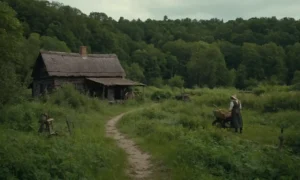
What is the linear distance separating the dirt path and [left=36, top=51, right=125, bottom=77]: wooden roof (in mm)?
19158

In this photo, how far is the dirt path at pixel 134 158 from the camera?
9.67 meters

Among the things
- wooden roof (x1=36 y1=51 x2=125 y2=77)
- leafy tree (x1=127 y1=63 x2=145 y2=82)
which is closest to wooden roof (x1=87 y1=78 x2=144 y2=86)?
wooden roof (x1=36 y1=51 x2=125 y2=77)

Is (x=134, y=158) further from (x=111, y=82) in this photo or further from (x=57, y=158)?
(x=111, y=82)

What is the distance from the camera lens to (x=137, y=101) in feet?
106

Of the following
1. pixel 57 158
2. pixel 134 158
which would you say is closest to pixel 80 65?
pixel 134 158

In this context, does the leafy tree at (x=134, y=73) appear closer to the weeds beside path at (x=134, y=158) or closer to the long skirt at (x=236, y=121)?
the weeds beside path at (x=134, y=158)

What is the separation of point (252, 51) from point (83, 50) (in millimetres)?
52305

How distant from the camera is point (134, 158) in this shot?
11250 mm

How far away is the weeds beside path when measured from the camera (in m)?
9.67

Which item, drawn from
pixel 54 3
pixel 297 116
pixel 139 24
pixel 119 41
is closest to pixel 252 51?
pixel 119 41

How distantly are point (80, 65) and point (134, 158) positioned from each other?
25461 mm

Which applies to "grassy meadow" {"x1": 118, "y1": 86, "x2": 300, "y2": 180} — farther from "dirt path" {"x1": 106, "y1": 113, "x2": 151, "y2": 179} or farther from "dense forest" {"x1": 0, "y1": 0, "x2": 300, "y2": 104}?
"dense forest" {"x1": 0, "y1": 0, "x2": 300, "y2": 104}

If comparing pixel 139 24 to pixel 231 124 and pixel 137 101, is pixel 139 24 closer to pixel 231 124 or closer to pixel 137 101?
pixel 137 101

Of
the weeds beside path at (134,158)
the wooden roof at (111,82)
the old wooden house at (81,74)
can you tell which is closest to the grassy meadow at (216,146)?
the weeds beside path at (134,158)
